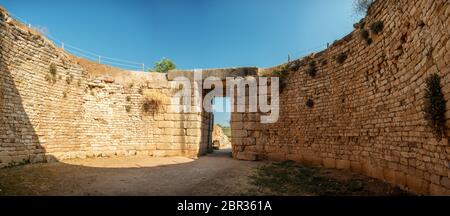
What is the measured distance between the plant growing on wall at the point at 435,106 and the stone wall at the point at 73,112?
10602mm

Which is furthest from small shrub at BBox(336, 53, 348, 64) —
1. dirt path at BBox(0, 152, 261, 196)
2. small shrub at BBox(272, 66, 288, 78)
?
dirt path at BBox(0, 152, 261, 196)

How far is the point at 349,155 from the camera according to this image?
8.65 meters

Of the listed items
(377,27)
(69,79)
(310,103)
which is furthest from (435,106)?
(69,79)

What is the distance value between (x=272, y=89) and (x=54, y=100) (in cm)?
948

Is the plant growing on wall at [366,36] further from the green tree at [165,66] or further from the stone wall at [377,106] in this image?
the green tree at [165,66]

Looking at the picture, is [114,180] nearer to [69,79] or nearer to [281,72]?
[69,79]

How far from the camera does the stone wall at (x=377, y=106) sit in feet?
15.7

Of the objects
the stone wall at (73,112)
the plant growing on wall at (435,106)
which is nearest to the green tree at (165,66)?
the stone wall at (73,112)

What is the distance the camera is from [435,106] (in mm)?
4480

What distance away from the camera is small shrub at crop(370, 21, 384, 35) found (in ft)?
22.5

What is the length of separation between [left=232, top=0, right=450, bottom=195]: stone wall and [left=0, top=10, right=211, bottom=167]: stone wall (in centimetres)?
437

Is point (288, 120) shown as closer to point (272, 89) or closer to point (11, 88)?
point (272, 89)
